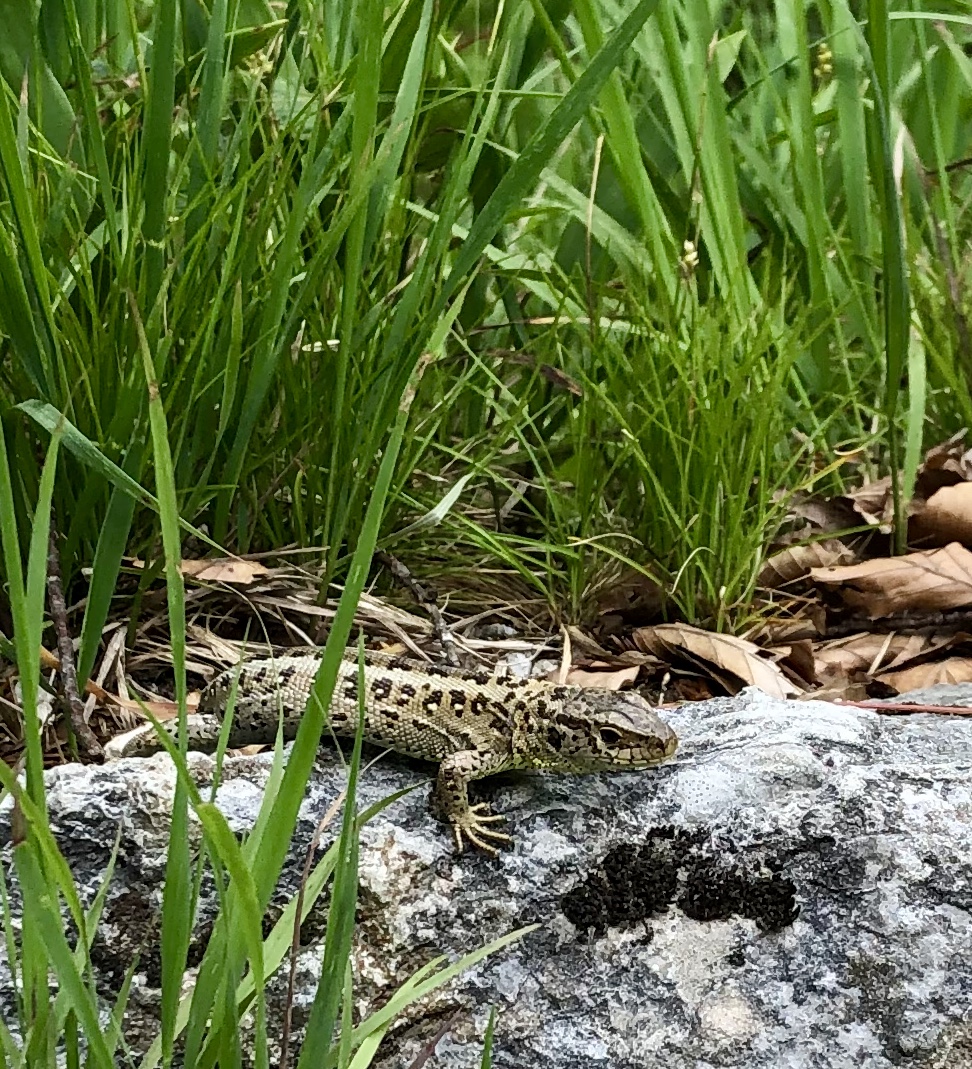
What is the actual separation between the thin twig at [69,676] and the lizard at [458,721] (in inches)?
2.2

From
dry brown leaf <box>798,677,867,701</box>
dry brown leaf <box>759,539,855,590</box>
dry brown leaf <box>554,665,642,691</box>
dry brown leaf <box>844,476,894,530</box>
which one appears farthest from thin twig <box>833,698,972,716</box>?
dry brown leaf <box>844,476,894,530</box>

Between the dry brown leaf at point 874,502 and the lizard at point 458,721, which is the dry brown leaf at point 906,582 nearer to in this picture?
the dry brown leaf at point 874,502

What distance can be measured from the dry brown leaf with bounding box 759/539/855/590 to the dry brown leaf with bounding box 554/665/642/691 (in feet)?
2.33

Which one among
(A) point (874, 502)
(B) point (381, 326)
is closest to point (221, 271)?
(B) point (381, 326)

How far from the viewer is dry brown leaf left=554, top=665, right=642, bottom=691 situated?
3.37m

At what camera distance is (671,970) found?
7.40 ft

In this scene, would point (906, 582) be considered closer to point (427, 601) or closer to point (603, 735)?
point (427, 601)

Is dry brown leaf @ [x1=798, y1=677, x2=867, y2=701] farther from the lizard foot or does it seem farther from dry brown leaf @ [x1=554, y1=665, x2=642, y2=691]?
the lizard foot

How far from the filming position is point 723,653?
11.4 feet

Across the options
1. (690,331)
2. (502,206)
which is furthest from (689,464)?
(502,206)

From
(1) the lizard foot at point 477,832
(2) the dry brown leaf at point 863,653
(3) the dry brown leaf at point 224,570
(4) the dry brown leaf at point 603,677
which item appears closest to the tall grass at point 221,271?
(3) the dry brown leaf at point 224,570

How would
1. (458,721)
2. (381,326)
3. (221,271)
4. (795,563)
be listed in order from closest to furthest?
(458,721) → (221,271) → (381,326) → (795,563)

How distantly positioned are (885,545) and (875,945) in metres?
2.03

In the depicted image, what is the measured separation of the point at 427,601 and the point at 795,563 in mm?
1256
